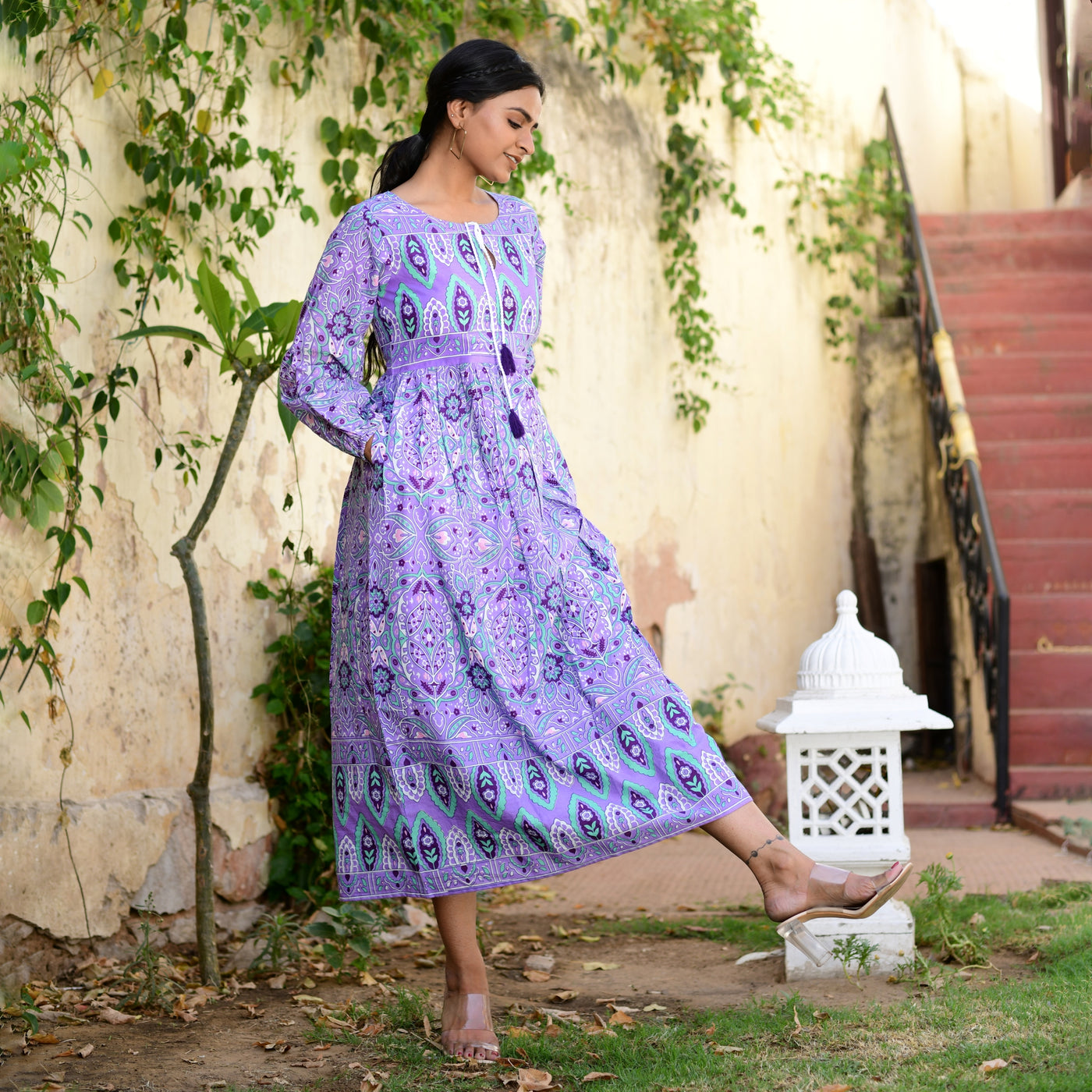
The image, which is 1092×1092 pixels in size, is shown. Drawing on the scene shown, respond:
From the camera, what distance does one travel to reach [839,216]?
739 centimetres

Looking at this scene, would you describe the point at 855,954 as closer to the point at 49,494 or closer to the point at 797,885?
the point at 797,885

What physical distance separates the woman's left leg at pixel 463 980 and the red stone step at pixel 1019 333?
226 inches

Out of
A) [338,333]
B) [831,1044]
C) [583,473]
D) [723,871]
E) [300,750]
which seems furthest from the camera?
[583,473]

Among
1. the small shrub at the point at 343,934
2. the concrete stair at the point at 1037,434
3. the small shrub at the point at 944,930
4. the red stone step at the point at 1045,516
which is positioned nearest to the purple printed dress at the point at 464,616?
the small shrub at the point at 343,934

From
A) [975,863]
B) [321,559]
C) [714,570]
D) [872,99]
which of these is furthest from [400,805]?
[872,99]

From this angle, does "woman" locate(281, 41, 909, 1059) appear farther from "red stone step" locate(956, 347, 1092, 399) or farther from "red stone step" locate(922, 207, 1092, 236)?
"red stone step" locate(922, 207, 1092, 236)

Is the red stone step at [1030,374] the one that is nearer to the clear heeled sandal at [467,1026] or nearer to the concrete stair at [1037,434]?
the concrete stair at [1037,434]

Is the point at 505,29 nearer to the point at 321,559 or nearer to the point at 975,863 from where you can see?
the point at 321,559

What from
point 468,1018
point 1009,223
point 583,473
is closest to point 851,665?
point 468,1018

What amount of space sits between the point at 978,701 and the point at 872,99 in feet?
15.3

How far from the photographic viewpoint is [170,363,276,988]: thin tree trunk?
9.11 ft

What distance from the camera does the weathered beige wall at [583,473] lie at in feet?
9.90

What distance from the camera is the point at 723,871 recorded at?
4.30m

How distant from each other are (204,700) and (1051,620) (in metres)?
4.06
